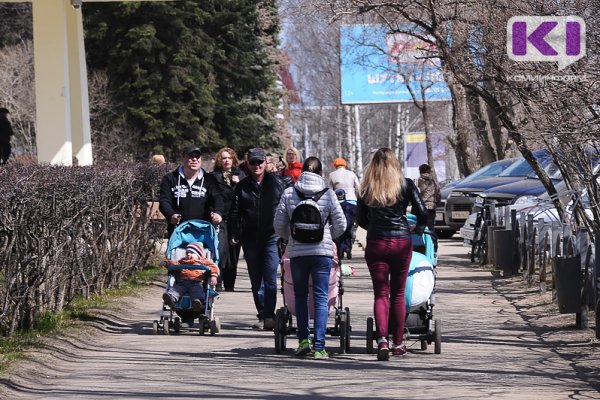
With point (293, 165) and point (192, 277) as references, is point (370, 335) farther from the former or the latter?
point (293, 165)

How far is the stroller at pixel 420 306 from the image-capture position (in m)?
11.2

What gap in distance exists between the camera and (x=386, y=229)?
10789mm

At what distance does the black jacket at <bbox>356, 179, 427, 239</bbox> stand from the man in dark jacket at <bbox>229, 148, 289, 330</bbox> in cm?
221

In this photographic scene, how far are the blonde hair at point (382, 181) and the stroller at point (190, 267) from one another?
225cm

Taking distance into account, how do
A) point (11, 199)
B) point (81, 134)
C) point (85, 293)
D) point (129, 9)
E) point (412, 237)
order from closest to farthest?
point (11, 199)
point (412, 237)
point (85, 293)
point (81, 134)
point (129, 9)

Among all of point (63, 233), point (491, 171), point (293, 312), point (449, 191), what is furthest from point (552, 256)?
point (491, 171)

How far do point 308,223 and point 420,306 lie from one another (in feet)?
3.97

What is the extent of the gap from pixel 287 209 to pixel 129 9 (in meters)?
34.1

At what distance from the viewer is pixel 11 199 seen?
34.5ft

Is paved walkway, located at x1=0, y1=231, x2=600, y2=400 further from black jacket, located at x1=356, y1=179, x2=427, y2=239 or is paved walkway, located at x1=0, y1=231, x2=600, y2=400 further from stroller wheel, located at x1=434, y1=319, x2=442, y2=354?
black jacket, located at x1=356, y1=179, x2=427, y2=239

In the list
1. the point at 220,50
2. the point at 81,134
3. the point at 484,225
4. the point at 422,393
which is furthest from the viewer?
the point at 220,50

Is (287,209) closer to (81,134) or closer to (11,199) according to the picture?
(11,199)

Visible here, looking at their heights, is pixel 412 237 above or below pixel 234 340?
above

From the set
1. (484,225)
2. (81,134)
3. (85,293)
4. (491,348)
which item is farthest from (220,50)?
(491,348)
